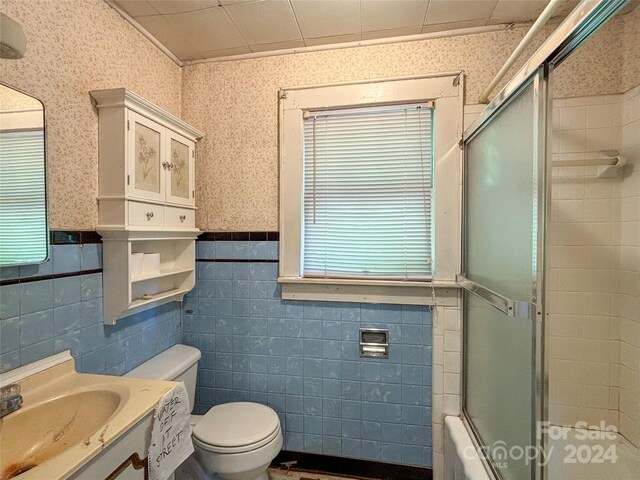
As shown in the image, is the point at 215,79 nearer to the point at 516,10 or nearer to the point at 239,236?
the point at 239,236

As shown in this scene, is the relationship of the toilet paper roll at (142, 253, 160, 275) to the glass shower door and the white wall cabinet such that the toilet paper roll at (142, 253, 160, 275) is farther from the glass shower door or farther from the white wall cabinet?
the glass shower door

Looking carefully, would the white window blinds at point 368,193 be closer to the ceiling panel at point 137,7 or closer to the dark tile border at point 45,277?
the ceiling panel at point 137,7

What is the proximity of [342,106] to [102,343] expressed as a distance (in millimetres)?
1613

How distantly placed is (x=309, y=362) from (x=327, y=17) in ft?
5.87

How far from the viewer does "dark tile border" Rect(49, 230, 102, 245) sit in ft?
3.43

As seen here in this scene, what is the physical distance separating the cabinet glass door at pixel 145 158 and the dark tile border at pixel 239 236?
374 millimetres

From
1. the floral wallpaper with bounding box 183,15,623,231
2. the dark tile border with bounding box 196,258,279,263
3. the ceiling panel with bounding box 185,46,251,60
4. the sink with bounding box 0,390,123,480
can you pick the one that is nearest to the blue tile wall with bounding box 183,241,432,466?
the dark tile border with bounding box 196,258,279,263

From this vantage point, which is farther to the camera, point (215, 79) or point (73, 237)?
point (215, 79)

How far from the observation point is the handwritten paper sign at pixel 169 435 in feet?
2.90

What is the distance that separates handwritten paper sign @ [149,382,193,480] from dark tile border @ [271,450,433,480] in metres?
0.85

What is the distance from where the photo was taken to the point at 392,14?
1354 mm

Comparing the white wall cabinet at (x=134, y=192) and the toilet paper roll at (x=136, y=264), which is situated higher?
the white wall cabinet at (x=134, y=192)

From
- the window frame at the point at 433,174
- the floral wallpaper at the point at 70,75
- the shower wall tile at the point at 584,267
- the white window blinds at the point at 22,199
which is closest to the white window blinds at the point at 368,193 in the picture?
the window frame at the point at 433,174

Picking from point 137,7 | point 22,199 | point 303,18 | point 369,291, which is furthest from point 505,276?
point 137,7
